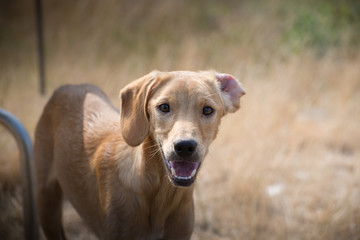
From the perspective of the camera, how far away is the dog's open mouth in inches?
86.7

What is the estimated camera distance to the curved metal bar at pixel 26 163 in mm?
1936

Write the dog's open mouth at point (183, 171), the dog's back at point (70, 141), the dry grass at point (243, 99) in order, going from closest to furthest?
1. the dog's open mouth at point (183, 171)
2. the dog's back at point (70, 141)
3. the dry grass at point (243, 99)

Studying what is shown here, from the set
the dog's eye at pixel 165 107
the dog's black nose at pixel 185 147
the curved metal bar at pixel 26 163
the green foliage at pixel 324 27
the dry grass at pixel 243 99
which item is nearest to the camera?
the curved metal bar at pixel 26 163

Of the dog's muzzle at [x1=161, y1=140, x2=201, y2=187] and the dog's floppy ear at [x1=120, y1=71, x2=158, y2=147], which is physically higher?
the dog's floppy ear at [x1=120, y1=71, x2=158, y2=147]

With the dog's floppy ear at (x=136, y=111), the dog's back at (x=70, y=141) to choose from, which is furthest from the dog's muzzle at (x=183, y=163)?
the dog's back at (x=70, y=141)

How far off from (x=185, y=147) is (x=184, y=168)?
20 centimetres

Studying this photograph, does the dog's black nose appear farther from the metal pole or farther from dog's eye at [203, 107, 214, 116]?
the metal pole

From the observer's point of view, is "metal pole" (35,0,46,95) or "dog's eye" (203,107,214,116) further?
"metal pole" (35,0,46,95)

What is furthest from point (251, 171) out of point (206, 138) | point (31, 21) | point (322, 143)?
point (31, 21)

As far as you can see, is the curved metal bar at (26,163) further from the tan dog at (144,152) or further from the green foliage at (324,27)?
the green foliage at (324,27)

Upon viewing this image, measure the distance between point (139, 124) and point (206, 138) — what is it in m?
0.43

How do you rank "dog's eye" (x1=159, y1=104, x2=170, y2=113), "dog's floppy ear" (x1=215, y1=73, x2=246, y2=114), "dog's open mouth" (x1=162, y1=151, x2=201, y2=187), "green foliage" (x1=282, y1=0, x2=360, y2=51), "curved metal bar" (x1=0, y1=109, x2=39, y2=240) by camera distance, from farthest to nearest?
"green foliage" (x1=282, y1=0, x2=360, y2=51) < "dog's floppy ear" (x1=215, y1=73, x2=246, y2=114) < "dog's eye" (x1=159, y1=104, x2=170, y2=113) < "dog's open mouth" (x1=162, y1=151, x2=201, y2=187) < "curved metal bar" (x1=0, y1=109, x2=39, y2=240)

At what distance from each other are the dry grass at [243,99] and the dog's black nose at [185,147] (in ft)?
7.10

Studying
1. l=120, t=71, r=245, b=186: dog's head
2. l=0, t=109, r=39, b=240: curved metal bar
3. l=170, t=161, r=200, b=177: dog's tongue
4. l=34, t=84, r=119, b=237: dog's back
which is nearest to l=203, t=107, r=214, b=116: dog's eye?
l=120, t=71, r=245, b=186: dog's head
